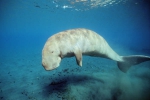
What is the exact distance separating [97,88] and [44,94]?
234 cm

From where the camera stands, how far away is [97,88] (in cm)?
623

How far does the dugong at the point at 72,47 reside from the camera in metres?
4.02

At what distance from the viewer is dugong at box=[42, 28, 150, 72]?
13.2 feet

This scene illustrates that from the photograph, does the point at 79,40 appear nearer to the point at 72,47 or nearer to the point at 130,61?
the point at 72,47

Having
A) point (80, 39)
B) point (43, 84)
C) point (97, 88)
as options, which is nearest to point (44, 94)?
point (43, 84)

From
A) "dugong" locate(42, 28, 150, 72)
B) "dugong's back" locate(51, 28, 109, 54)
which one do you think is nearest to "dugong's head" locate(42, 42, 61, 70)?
"dugong" locate(42, 28, 150, 72)

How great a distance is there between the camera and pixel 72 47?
4.76 m

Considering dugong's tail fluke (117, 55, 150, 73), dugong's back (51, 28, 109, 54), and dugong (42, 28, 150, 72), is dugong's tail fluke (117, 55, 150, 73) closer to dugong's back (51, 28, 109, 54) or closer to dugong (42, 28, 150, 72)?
dugong (42, 28, 150, 72)

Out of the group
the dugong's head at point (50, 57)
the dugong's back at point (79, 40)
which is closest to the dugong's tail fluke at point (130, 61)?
the dugong's back at point (79, 40)

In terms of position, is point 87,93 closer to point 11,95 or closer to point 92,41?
point 92,41

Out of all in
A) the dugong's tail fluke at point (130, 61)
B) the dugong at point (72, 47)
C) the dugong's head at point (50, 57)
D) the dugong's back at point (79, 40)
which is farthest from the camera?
the dugong's tail fluke at point (130, 61)

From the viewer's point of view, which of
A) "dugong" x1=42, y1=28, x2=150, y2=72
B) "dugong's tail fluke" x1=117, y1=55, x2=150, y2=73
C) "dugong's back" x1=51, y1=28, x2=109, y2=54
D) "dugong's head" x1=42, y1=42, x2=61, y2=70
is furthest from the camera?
"dugong's tail fluke" x1=117, y1=55, x2=150, y2=73

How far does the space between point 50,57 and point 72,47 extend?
40.7 inches

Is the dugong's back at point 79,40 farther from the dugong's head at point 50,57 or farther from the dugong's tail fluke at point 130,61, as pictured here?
the dugong's tail fluke at point 130,61
